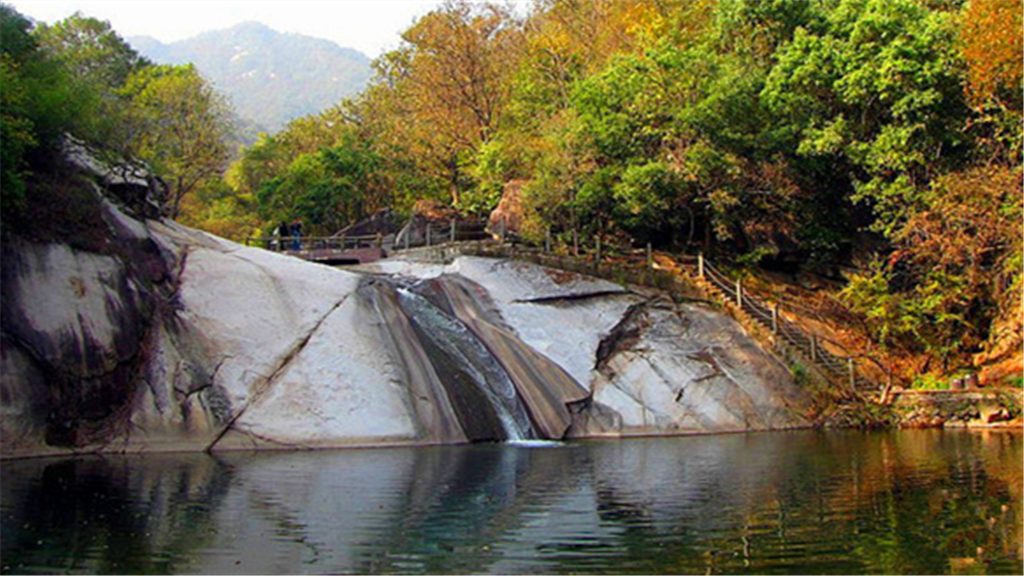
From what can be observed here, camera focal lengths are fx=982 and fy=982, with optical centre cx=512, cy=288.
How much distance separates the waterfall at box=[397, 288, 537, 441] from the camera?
25.8m

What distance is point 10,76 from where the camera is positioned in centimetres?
2212

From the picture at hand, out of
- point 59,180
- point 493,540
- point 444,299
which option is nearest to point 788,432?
point 444,299

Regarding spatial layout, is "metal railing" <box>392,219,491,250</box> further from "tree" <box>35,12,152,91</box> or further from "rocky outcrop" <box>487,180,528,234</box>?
"tree" <box>35,12,152,91</box>

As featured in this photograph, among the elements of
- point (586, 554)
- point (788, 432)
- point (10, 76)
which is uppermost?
point (10, 76)

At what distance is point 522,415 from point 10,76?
48.5 feet

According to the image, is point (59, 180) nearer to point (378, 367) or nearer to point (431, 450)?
point (378, 367)

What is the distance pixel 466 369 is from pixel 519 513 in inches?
531

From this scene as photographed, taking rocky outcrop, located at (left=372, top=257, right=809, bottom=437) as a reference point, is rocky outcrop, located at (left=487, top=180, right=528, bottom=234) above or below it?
above

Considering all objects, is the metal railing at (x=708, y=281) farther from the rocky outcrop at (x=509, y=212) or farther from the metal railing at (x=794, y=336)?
the rocky outcrop at (x=509, y=212)

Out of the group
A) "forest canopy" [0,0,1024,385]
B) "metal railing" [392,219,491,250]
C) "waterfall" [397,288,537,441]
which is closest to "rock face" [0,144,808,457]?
"waterfall" [397,288,537,441]

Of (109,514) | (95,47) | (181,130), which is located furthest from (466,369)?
(95,47)

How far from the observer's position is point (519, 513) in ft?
43.9

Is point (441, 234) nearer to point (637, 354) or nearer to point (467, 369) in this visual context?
point (637, 354)

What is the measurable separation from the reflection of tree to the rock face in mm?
2811
